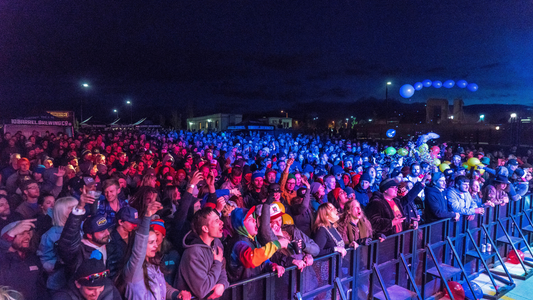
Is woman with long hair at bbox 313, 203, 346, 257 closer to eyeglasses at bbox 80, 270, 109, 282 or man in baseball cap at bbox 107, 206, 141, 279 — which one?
man in baseball cap at bbox 107, 206, 141, 279

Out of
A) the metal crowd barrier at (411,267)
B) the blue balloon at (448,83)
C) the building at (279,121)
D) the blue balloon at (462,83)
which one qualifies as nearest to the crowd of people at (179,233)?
the metal crowd barrier at (411,267)

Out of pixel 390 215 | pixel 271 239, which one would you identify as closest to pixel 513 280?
pixel 390 215

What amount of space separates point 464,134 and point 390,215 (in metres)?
19.8

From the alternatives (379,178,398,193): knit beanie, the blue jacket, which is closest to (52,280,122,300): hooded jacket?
(379,178,398,193): knit beanie

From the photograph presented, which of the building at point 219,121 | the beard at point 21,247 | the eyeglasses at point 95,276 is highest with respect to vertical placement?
the building at point 219,121

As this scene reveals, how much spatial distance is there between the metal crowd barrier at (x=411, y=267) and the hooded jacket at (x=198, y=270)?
0.94 ft

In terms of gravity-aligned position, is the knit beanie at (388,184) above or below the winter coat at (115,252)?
above

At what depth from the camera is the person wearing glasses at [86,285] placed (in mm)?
2271

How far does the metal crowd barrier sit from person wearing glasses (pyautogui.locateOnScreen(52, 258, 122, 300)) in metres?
1.07

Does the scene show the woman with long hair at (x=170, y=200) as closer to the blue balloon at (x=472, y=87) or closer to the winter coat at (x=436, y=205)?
the winter coat at (x=436, y=205)

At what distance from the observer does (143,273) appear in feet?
8.57

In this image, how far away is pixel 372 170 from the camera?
6891 mm

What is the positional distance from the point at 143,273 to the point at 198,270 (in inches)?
17.4

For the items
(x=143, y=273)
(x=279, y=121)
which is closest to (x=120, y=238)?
(x=143, y=273)
